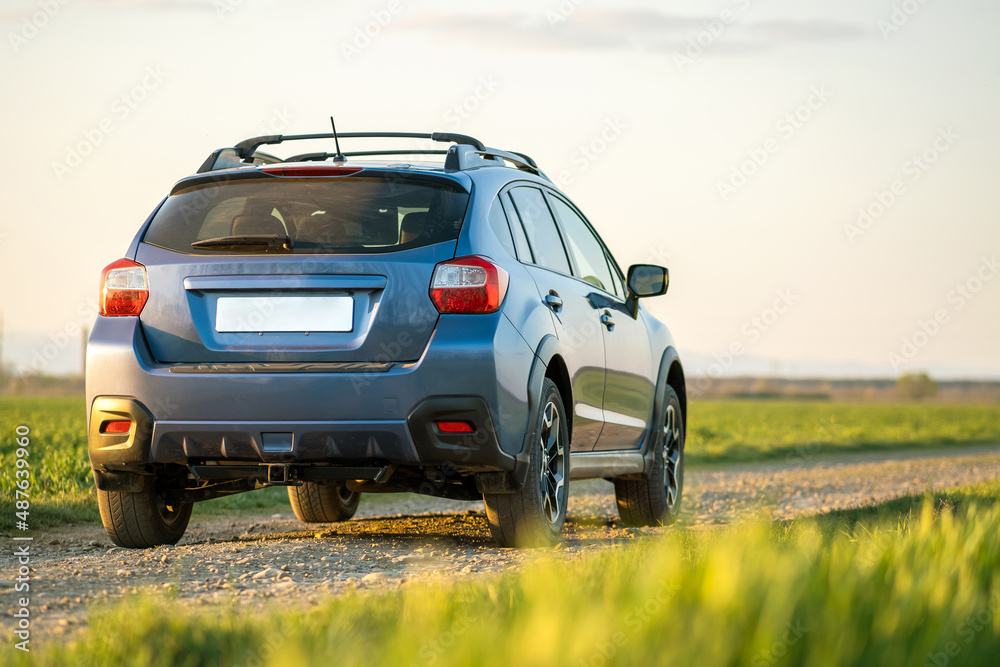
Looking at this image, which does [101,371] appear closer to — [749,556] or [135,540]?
[135,540]

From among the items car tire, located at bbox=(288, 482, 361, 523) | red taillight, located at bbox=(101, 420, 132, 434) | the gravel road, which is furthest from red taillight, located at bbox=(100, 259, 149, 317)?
car tire, located at bbox=(288, 482, 361, 523)

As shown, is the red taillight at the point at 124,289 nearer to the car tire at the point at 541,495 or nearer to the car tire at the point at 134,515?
the car tire at the point at 134,515

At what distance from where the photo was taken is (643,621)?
8.79ft

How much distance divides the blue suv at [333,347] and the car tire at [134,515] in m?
0.01

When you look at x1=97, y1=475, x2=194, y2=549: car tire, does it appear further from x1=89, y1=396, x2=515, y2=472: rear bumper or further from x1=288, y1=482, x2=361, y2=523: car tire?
x1=288, y1=482, x2=361, y2=523: car tire

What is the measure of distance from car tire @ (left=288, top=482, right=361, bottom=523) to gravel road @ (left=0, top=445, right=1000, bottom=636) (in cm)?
12

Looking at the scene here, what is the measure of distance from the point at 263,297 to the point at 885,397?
119476 millimetres

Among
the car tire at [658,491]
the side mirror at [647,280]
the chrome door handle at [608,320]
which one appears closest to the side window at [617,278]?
the side mirror at [647,280]

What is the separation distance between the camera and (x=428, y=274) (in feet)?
16.9

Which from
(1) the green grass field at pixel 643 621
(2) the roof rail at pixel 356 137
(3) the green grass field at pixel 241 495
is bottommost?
(3) the green grass field at pixel 241 495

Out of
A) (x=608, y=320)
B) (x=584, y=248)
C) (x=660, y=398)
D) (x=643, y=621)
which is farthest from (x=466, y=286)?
(x=660, y=398)

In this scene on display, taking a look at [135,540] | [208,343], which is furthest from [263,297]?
[135,540]

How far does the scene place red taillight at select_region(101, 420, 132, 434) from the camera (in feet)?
17.5

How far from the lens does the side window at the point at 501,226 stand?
5586 millimetres
